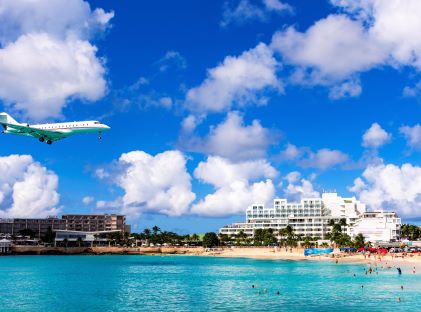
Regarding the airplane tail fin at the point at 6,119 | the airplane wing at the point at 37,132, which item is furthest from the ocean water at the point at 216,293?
the airplane tail fin at the point at 6,119

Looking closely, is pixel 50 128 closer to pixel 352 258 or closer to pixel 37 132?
pixel 37 132

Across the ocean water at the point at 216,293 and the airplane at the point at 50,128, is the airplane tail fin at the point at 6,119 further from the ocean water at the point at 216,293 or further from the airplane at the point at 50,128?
the ocean water at the point at 216,293

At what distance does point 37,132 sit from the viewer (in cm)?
8256

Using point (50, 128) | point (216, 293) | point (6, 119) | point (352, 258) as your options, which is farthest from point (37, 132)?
point (352, 258)

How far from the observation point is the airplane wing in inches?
3219

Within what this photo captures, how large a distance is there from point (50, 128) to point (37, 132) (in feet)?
9.68

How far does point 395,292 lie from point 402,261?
70.9m

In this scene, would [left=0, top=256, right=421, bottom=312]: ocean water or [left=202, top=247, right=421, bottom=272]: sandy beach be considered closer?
[left=0, top=256, right=421, bottom=312]: ocean water

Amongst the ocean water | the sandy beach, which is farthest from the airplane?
the sandy beach

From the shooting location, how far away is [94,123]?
8056 cm

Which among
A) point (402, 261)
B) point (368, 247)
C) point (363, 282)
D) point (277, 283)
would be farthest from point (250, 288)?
point (368, 247)

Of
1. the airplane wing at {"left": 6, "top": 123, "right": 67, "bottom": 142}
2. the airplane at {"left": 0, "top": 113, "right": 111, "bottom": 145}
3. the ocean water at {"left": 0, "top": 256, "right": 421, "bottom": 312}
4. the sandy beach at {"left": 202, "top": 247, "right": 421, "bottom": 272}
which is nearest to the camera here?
the ocean water at {"left": 0, "top": 256, "right": 421, "bottom": 312}

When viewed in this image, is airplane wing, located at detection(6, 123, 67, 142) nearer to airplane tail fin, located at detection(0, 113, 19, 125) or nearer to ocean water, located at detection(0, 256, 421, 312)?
airplane tail fin, located at detection(0, 113, 19, 125)

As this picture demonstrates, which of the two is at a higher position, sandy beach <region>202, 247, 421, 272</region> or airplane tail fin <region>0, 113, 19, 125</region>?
airplane tail fin <region>0, 113, 19, 125</region>
